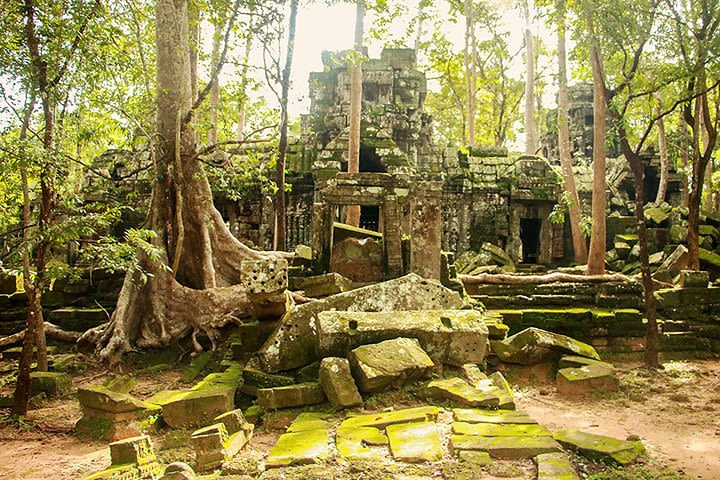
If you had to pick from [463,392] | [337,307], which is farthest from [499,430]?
[337,307]

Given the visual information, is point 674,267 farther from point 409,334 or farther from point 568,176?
point 409,334

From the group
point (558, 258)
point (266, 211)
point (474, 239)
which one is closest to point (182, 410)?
point (266, 211)

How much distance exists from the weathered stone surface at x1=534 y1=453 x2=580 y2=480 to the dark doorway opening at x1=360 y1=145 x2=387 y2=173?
1119 cm

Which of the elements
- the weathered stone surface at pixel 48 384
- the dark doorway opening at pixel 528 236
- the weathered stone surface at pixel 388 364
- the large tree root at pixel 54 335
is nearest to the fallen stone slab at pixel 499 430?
the weathered stone surface at pixel 388 364

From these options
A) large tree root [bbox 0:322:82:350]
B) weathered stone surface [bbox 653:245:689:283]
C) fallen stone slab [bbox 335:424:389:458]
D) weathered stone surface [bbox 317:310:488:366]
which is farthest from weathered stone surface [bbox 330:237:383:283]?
weathered stone surface [bbox 653:245:689:283]

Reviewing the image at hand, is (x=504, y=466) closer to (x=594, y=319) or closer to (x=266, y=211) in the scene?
(x=594, y=319)

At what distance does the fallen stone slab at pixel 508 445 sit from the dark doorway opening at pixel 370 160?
1092 centimetres

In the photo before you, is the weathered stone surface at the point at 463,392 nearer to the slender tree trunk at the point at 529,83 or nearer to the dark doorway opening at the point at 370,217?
the dark doorway opening at the point at 370,217

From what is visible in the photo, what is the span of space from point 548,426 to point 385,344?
1891mm

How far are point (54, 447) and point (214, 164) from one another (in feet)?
19.0

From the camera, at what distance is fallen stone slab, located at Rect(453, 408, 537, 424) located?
4023 millimetres

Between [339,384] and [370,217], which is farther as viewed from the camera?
[370,217]

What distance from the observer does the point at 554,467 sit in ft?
10.3

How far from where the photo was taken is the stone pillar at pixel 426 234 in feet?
25.9
